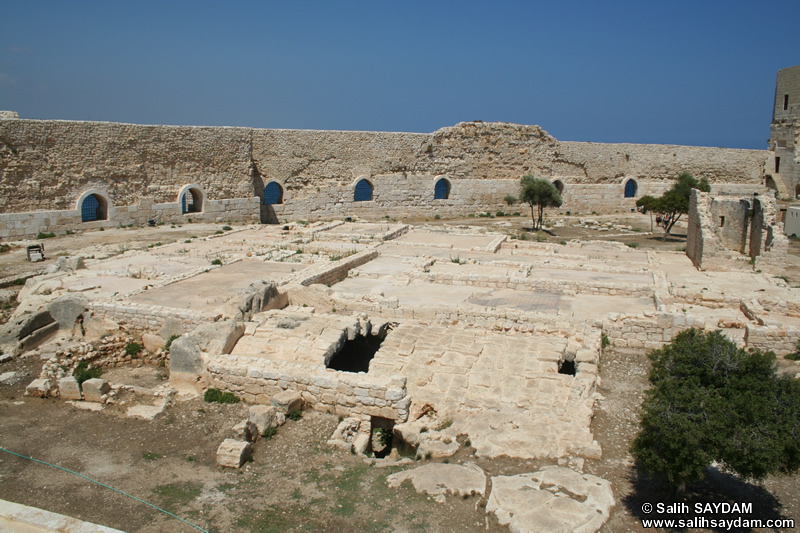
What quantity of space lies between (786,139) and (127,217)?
36.7m

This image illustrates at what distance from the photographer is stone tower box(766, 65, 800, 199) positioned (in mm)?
34844

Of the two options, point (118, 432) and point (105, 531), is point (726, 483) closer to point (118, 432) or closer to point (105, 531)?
point (105, 531)

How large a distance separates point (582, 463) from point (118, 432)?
18.8 feet

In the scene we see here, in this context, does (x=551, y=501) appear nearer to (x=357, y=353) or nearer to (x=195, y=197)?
(x=357, y=353)

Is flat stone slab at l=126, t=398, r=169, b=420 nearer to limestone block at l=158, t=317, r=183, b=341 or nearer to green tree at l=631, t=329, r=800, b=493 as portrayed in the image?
limestone block at l=158, t=317, r=183, b=341

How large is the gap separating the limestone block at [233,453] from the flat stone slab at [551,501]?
2.85 m

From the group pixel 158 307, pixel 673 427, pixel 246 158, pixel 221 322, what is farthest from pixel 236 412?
pixel 246 158

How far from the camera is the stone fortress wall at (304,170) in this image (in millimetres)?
20703

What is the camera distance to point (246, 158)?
26016 millimetres

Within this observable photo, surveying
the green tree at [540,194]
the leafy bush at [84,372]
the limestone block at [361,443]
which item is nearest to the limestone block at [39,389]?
the leafy bush at [84,372]

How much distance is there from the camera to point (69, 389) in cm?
846

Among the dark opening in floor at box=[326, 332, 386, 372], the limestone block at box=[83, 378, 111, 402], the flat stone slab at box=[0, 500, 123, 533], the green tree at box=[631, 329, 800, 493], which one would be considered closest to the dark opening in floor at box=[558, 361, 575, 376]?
the dark opening in floor at box=[326, 332, 386, 372]

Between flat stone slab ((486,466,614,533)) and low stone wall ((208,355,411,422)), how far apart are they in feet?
7.10

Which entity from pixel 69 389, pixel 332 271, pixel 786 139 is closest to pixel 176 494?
pixel 69 389
